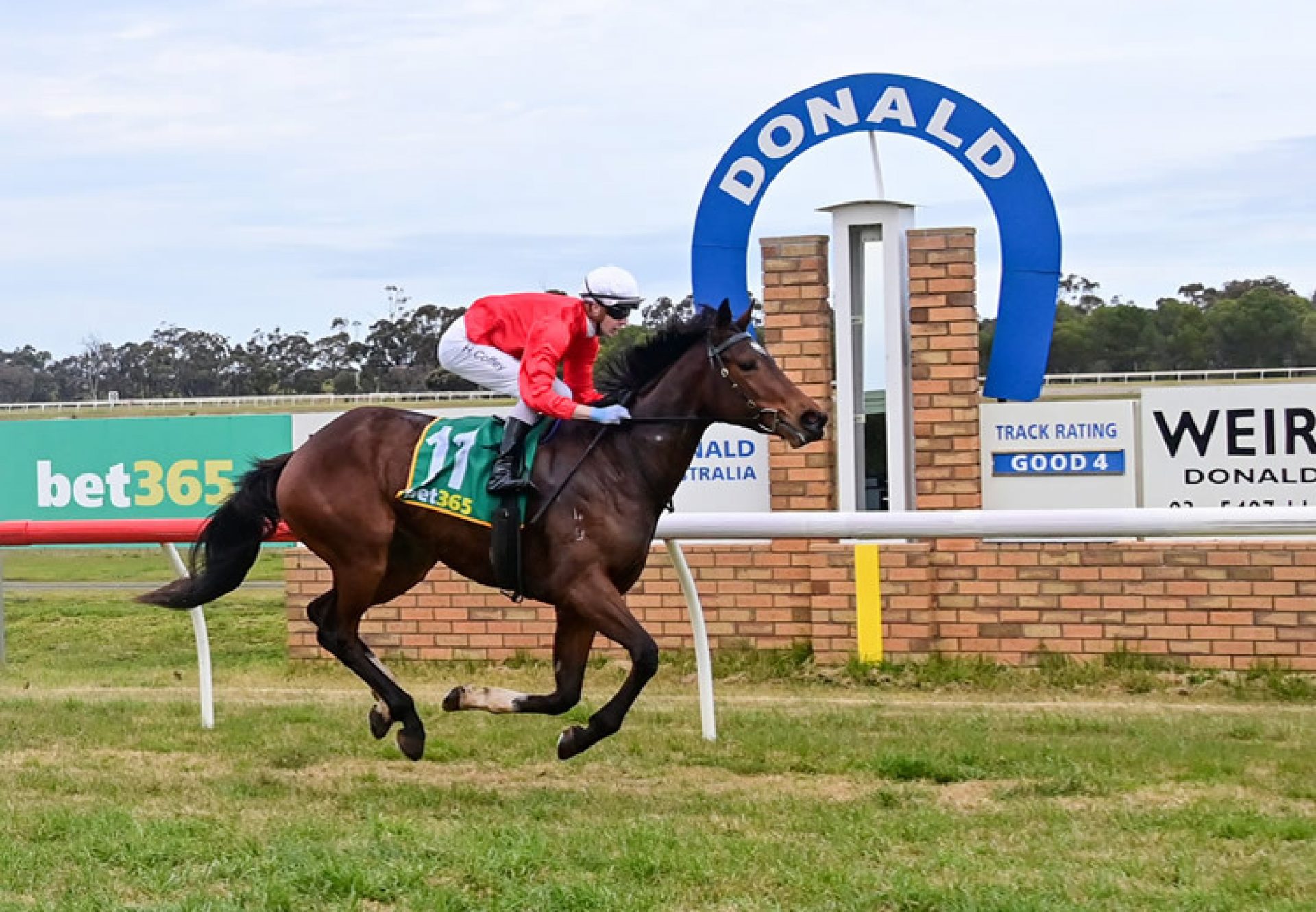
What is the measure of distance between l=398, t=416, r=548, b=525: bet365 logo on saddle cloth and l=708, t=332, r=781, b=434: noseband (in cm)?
71

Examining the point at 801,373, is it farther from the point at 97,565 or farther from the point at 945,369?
the point at 97,565

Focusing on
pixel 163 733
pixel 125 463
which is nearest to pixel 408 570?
pixel 163 733

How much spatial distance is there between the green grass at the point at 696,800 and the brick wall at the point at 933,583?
27 cm

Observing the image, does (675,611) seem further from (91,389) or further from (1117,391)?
(91,389)

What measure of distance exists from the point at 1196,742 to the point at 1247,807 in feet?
4.71

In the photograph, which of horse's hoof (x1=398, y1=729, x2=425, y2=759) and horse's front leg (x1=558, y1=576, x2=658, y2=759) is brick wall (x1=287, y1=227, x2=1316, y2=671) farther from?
horse's front leg (x1=558, y1=576, x2=658, y2=759)

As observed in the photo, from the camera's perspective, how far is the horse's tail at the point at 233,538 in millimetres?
7148

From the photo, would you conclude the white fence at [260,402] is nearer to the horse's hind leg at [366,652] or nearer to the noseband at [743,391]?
the horse's hind leg at [366,652]

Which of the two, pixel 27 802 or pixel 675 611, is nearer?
pixel 27 802

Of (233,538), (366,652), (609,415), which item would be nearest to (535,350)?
(609,415)

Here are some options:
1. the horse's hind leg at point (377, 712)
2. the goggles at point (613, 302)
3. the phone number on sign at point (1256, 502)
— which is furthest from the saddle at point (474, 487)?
the phone number on sign at point (1256, 502)

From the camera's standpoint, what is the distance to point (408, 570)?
7043 millimetres

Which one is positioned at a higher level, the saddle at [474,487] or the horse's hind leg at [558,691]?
the saddle at [474,487]

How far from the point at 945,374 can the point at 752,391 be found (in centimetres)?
373
